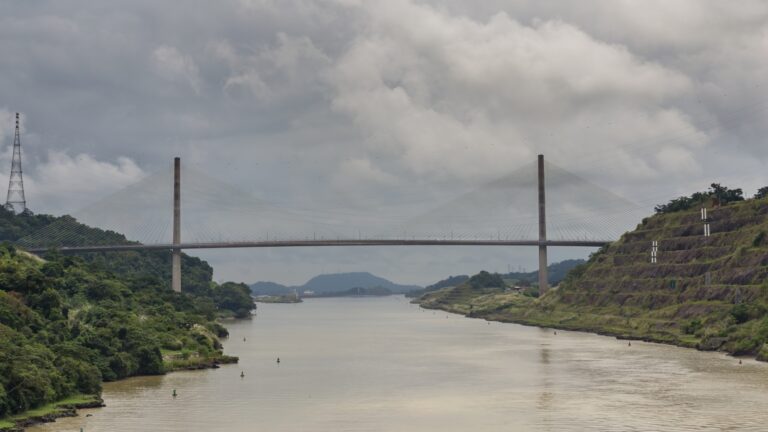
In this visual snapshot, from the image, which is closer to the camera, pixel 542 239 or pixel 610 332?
pixel 610 332

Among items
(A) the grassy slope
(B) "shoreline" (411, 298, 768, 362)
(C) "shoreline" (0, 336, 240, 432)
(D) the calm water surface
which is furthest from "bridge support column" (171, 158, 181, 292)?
(C) "shoreline" (0, 336, 240, 432)

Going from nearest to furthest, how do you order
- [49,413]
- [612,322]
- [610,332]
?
[49,413] → [610,332] → [612,322]

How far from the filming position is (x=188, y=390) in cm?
7444

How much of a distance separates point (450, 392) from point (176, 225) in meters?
119

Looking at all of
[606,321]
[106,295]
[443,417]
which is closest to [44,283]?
[106,295]

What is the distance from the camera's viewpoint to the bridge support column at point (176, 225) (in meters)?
177

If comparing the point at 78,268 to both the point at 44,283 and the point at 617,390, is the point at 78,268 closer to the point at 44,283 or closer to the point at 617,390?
the point at 44,283

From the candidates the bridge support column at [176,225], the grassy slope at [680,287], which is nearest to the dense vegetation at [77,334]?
the bridge support column at [176,225]

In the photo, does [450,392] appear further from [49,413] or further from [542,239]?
[542,239]

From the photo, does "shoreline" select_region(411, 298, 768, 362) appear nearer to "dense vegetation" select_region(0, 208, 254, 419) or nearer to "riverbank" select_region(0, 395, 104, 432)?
"dense vegetation" select_region(0, 208, 254, 419)

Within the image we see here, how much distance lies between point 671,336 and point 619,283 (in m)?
35.5

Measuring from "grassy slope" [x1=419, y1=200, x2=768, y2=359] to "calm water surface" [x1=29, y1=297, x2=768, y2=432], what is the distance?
6.17 m

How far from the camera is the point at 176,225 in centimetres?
18350

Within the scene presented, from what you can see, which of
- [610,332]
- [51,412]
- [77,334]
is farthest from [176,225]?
[51,412]
